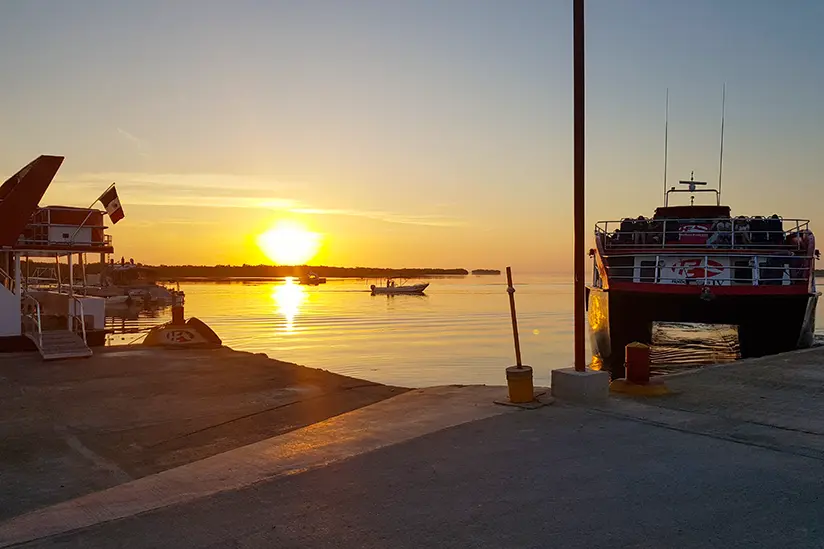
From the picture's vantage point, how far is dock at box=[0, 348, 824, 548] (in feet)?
14.9

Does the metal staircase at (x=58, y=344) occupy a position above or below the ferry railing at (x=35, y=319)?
below

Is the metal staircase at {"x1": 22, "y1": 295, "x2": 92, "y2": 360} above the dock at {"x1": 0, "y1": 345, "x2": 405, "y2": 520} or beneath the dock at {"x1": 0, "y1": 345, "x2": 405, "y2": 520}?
above

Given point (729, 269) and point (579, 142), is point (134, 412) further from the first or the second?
point (729, 269)

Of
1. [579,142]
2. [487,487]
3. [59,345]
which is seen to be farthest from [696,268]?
[59,345]

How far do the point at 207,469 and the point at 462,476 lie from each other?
8.34ft

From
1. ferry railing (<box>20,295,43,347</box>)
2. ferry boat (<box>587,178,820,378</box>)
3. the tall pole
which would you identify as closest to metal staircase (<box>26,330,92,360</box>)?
ferry railing (<box>20,295,43,347</box>)

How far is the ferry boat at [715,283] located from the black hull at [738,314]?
0.02 metres

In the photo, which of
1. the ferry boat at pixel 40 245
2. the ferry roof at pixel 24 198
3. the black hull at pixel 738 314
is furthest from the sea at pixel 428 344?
the ferry roof at pixel 24 198

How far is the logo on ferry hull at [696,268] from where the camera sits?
1866 centimetres

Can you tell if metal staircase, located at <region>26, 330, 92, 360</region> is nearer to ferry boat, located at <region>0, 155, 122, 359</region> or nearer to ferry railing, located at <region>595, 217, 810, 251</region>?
ferry boat, located at <region>0, 155, 122, 359</region>

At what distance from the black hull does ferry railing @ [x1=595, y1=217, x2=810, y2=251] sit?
5.79ft

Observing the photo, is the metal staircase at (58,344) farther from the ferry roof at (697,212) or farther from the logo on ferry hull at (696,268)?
the ferry roof at (697,212)

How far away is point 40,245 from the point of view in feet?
62.3

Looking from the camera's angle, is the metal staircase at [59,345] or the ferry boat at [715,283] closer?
the metal staircase at [59,345]
